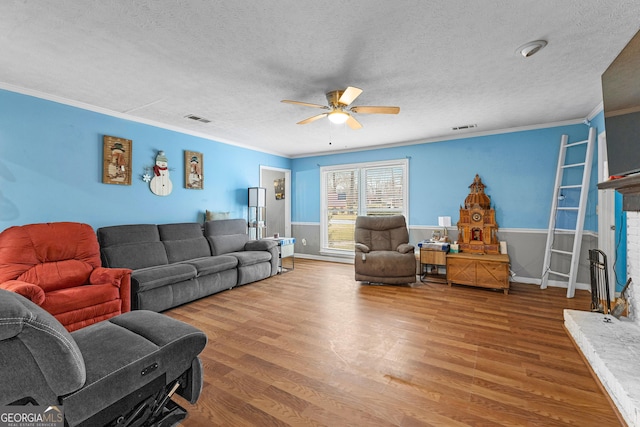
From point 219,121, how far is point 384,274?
3.48 meters

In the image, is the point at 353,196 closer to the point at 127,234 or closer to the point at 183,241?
the point at 183,241

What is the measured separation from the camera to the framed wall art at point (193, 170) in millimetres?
4641

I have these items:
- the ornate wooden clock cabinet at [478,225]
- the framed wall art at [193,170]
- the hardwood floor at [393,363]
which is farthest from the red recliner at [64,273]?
the ornate wooden clock cabinet at [478,225]

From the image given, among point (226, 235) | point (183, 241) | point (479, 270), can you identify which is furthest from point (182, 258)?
point (479, 270)

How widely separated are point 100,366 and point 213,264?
263 cm

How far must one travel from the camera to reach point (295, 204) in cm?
701

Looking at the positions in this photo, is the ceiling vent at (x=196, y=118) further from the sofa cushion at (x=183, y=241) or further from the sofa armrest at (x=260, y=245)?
the sofa armrest at (x=260, y=245)

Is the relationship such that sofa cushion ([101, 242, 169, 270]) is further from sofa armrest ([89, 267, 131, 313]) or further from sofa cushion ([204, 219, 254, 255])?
sofa cushion ([204, 219, 254, 255])

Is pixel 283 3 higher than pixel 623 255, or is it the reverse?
pixel 283 3

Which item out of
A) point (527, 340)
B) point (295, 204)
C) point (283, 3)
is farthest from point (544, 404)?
point (295, 204)

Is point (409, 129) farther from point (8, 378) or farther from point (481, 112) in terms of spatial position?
point (8, 378)

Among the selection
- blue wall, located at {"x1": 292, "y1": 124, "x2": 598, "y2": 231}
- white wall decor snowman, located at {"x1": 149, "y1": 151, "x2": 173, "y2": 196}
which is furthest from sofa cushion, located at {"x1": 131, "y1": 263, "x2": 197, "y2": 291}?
blue wall, located at {"x1": 292, "y1": 124, "x2": 598, "y2": 231}

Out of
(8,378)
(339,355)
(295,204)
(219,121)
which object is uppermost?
(219,121)

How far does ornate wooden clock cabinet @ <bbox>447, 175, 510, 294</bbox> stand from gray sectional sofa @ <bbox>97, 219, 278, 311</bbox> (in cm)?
311
